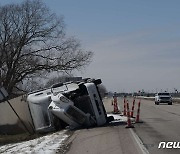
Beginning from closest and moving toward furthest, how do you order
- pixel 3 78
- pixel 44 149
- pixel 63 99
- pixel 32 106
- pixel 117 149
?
pixel 117 149 < pixel 44 149 < pixel 63 99 < pixel 32 106 < pixel 3 78

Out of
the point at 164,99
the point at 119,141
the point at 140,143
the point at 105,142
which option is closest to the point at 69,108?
the point at 105,142

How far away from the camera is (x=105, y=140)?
596 inches

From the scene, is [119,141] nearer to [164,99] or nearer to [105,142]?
[105,142]

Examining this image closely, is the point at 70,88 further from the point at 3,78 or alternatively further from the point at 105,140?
the point at 3,78

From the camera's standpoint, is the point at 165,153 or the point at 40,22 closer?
the point at 165,153

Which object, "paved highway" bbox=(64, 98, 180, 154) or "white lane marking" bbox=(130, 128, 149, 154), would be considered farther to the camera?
"paved highway" bbox=(64, 98, 180, 154)

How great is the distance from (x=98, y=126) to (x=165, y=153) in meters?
8.90

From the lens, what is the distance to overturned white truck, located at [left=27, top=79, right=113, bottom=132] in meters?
20.0

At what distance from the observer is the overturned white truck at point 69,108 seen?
20.0m

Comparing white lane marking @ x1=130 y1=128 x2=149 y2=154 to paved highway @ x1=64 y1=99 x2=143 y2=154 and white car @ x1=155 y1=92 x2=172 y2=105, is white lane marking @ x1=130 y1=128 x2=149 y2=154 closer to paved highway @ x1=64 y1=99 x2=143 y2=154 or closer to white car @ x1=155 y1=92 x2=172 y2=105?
paved highway @ x1=64 y1=99 x2=143 y2=154

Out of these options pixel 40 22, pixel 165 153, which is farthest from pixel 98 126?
pixel 40 22

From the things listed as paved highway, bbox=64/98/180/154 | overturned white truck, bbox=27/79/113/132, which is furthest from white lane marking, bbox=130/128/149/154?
overturned white truck, bbox=27/79/113/132

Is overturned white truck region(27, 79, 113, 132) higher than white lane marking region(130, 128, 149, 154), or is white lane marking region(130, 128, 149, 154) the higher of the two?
overturned white truck region(27, 79, 113, 132)

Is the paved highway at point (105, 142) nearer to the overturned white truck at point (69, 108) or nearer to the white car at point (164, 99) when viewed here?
the overturned white truck at point (69, 108)
